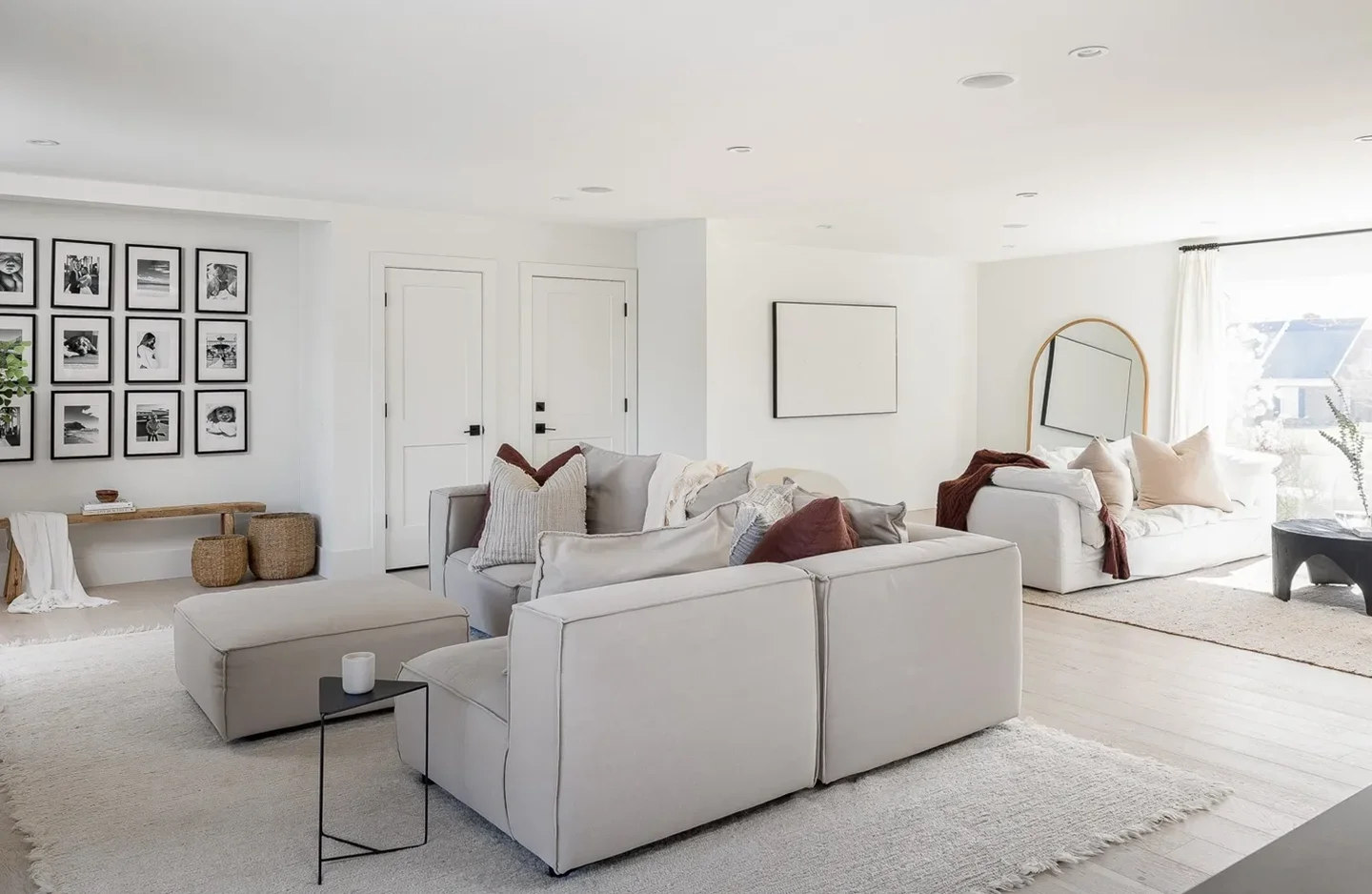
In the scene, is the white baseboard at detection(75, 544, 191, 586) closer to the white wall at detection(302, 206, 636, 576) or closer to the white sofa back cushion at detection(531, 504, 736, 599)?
the white wall at detection(302, 206, 636, 576)

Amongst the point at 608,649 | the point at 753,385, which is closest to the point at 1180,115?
the point at 608,649

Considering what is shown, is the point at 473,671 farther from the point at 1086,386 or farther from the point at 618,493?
the point at 1086,386

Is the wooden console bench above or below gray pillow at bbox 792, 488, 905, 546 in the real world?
below

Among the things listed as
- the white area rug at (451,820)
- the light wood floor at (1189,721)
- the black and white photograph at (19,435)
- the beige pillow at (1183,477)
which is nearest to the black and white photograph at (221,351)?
the black and white photograph at (19,435)

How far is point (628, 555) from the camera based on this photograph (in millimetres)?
2834

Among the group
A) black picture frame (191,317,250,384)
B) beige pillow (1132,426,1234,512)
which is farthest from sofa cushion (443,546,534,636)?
beige pillow (1132,426,1234,512)

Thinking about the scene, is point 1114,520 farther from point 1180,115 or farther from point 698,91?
point 698,91

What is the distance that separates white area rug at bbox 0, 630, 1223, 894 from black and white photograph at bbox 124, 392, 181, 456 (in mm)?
2913

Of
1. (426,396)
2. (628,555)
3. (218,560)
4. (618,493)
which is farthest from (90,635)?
(628,555)

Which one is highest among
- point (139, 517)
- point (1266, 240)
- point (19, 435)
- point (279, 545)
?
point (1266, 240)

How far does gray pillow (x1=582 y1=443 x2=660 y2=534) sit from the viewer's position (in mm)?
4750

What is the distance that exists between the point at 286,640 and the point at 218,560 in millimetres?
2896

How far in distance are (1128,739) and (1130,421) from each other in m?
5.29

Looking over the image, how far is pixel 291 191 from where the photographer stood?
588 centimetres
